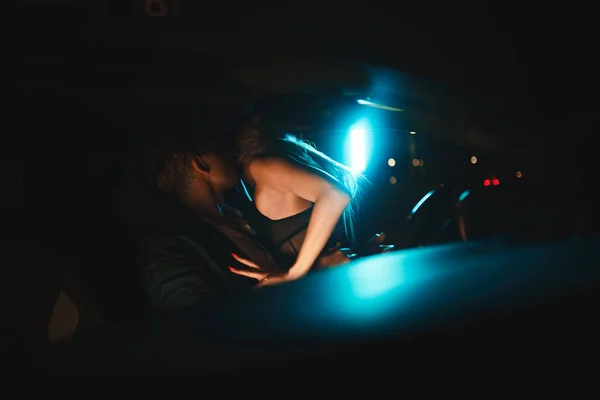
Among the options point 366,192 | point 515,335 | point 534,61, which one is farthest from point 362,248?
point 534,61

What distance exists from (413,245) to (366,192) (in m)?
0.43

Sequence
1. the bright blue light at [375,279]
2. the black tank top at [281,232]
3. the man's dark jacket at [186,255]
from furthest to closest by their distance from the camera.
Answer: the black tank top at [281,232]
the man's dark jacket at [186,255]
the bright blue light at [375,279]

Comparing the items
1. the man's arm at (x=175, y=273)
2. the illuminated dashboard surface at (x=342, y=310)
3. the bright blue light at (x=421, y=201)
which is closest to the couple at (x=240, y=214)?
the man's arm at (x=175, y=273)

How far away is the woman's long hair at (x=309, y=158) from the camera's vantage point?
2.49 meters

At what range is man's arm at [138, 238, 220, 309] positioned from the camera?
2.27 meters

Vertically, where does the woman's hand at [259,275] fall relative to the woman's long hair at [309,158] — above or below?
below

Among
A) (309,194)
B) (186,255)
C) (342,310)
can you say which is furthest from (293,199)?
(342,310)

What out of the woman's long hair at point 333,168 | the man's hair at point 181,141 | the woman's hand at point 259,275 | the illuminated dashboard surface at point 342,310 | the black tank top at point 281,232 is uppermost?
the man's hair at point 181,141

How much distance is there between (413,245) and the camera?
3.00 m

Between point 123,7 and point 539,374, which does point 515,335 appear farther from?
point 123,7

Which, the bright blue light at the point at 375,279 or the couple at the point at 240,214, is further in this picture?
the couple at the point at 240,214

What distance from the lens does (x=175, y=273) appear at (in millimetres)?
2342

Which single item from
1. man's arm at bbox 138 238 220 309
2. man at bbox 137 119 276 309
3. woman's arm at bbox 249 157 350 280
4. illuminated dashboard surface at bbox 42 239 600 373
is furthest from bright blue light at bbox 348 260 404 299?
man's arm at bbox 138 238 220 309

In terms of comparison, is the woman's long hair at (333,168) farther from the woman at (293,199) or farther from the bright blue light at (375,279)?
the bright blue light at (375,279)
